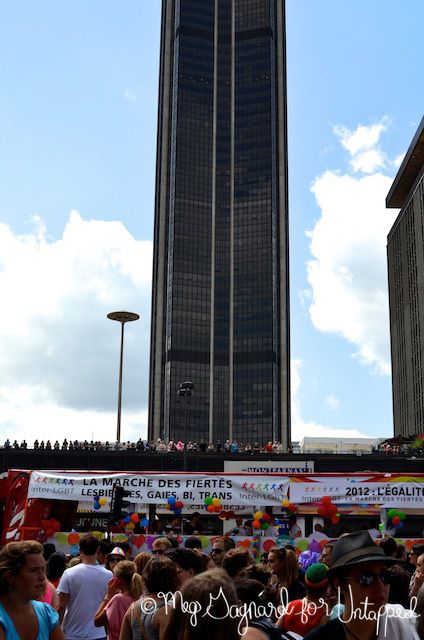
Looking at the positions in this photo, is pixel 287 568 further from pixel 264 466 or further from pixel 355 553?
pixel 264 466

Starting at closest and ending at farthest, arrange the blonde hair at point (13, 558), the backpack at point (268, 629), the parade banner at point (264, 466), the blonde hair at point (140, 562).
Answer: the backpack at point (268, 629), the blonde hair at point (13, 558), the blonde hair at point (140, 562), the parade banner at point (264, 466)

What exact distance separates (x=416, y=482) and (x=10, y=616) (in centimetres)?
1488

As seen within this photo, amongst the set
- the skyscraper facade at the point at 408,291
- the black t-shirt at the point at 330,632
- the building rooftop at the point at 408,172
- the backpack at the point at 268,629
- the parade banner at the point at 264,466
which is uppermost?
the building rooftop at the point at 408,172

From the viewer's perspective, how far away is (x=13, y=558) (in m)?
4.91

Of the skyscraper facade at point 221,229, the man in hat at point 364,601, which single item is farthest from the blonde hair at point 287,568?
the skyscraper facade at point 221,229

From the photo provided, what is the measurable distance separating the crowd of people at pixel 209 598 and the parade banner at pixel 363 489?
9.19m

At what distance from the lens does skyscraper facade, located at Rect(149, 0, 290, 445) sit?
157625mm

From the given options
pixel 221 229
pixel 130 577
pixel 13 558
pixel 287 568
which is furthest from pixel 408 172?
pixel 13 558

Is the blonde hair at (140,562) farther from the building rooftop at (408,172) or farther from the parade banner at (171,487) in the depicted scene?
the building rooftop at (408,172)

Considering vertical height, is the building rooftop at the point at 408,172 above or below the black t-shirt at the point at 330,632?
above

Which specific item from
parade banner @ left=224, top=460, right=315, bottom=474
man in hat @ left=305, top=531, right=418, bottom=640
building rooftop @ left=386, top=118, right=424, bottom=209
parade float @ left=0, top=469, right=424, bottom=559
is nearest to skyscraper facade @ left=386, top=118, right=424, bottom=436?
building rooftop @ left=386, top=118, right=424, bottom=209

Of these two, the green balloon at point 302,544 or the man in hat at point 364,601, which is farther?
the green balloon at point 302,544

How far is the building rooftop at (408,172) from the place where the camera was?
97.6 m

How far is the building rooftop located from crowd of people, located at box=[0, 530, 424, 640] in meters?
94.0
